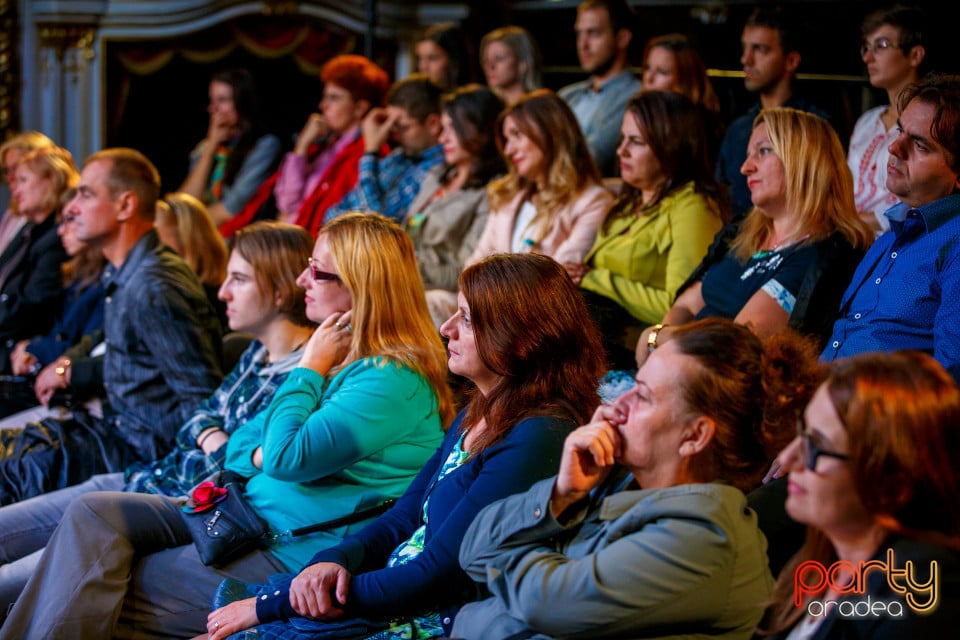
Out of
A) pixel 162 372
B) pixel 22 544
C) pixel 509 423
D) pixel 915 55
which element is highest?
pixel 915 55

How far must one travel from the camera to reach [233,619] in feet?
6.94

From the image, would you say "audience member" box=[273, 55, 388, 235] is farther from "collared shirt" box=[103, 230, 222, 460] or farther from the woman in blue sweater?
the woman in blue sweater

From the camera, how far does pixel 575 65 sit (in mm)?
6051

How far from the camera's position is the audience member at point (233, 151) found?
5.64m

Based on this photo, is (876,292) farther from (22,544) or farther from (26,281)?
(26,281)

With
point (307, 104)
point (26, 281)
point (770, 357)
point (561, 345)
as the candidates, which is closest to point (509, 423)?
point (561, 345)

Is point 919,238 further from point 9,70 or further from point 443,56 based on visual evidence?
point 9,70

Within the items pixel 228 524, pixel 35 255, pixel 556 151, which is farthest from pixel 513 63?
pixel 228 524

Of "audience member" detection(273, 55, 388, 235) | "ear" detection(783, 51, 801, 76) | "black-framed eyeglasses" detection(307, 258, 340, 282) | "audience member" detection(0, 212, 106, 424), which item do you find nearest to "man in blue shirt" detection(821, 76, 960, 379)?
"black-framed eyeglasses" detection(307, 258, 340, 282)

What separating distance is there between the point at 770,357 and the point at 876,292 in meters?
0.79

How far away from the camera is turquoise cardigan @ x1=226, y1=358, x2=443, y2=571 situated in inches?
91.8

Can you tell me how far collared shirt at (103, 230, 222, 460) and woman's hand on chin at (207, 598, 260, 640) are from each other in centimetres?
107

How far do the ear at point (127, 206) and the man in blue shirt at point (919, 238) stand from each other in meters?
2.17

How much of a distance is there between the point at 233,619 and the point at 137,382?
128cm
